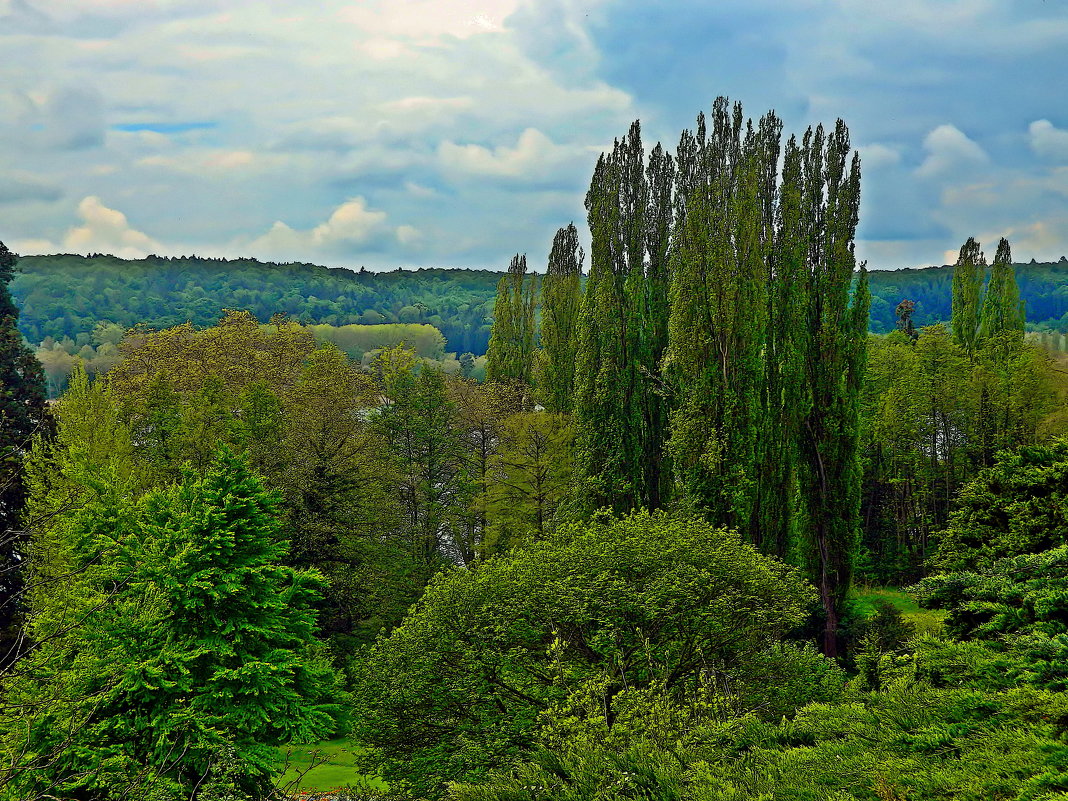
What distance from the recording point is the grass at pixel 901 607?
2397cm

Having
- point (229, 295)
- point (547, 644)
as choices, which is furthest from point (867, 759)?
point (229, 295)

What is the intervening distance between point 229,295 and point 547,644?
136 m

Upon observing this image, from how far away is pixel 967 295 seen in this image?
151 ft

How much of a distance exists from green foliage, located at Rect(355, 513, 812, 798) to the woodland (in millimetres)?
76

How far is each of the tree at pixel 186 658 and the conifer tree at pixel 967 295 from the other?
135 ft

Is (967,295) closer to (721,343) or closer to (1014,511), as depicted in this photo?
(721,343)

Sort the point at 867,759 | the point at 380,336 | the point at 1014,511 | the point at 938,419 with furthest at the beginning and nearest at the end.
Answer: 1. the point at 380,336
2. the point at 938,419
3. the point at 1014,511
4. the point at 867,759

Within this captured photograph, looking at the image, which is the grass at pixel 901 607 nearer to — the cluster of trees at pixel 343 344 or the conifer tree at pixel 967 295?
the conifer tree at pixel 967 295

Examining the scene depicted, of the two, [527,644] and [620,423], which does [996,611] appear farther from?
[620,423]

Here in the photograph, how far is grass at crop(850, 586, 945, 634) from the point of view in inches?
944

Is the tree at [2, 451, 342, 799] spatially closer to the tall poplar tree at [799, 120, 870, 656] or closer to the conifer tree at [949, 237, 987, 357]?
the tall poplar tree at [799, 120, 870, 656]

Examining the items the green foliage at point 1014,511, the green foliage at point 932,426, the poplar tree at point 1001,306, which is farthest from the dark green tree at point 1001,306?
the green foliage at point 1014,511

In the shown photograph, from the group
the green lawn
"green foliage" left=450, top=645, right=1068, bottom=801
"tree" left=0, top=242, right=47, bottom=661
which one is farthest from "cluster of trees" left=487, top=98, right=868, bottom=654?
"tree" left=0, top=242, right=47, bottom=661

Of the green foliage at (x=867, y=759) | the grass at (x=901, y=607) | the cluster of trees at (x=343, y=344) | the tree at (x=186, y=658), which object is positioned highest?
the cluster of trees at (x=343, y=344)
